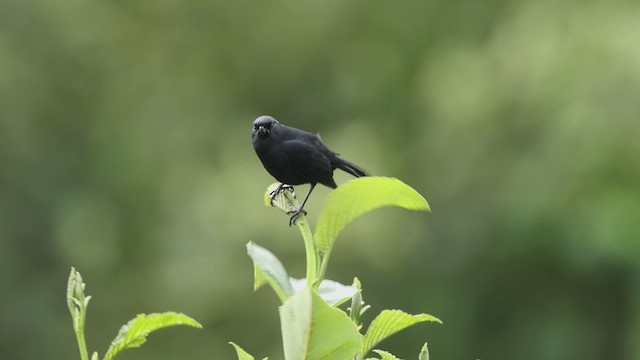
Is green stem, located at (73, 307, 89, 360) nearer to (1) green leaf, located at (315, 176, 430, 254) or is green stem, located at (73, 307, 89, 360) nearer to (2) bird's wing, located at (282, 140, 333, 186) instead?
(1) green leaf, located at (315, 176, 430, 254)

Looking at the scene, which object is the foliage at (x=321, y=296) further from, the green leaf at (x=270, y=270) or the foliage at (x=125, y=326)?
the foliage at (x=125, y=326)

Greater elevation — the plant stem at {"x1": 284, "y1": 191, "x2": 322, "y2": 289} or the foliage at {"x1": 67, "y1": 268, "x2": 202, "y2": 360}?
the plant stem at {"x1": 284, "y1": 191, "x2": 322, "y2": 289}

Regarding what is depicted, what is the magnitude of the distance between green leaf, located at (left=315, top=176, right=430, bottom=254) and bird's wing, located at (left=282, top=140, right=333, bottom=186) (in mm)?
916

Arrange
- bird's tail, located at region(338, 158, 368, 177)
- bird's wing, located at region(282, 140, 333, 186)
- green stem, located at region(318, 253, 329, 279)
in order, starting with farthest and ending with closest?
bird's tail, located at region(338, 158, 368, 177)
bird's wing, located at region(282, 140, 333, 186)
green stem, located at region(318, 253, 329, 279)

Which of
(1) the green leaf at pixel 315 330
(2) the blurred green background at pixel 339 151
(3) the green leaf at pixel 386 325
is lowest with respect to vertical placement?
(2) the blurred green background at pixel 339 151

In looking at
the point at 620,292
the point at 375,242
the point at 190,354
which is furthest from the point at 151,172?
the point at 620,292

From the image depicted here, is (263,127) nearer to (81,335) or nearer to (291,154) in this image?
(291,154)

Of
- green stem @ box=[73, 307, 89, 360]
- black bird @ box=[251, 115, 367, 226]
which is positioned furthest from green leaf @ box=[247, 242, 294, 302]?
black bird @ box=[251, 115, 367, 226]

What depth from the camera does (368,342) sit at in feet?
4.74

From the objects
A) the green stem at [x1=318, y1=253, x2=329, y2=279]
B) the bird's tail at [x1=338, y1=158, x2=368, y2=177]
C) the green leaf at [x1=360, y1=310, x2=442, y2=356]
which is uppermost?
the green stem at [x1=318, y1=253, x2=329, y2=279]

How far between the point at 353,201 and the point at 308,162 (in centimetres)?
94

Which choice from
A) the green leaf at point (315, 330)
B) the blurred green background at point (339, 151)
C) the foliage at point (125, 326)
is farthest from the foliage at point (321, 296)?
the blurred green background at point (339, 151)

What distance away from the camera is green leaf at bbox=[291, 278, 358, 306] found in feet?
4.84

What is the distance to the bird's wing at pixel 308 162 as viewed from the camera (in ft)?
7.55
